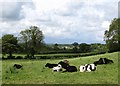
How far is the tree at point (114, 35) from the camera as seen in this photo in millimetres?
81000

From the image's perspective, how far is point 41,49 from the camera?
323 feet

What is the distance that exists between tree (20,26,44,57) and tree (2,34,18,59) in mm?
3141

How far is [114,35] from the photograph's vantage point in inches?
3255

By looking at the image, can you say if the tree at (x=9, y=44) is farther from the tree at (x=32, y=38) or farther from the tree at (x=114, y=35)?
the tree at (x=114, y=35)

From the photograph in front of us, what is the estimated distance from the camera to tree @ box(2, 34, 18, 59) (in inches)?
3671

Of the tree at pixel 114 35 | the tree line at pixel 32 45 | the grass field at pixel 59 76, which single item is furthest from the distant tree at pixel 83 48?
the grass field at pixel 59 76

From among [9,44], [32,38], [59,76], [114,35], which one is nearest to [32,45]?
[32,38]

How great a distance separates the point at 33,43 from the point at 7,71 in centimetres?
7160

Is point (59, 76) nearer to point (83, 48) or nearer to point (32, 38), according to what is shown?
point (83, 48)

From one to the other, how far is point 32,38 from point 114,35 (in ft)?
98.0


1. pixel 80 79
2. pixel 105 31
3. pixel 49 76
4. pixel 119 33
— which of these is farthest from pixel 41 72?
pixel 105 31

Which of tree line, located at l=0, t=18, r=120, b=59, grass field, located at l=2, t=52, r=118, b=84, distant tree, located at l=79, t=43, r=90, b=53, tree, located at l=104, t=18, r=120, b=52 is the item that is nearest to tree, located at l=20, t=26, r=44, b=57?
tree line, located at l=0, t=18, r=120, b=59

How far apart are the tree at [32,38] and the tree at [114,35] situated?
974 inches

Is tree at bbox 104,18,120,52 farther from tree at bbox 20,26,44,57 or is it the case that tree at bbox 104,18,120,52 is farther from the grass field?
the grass field
